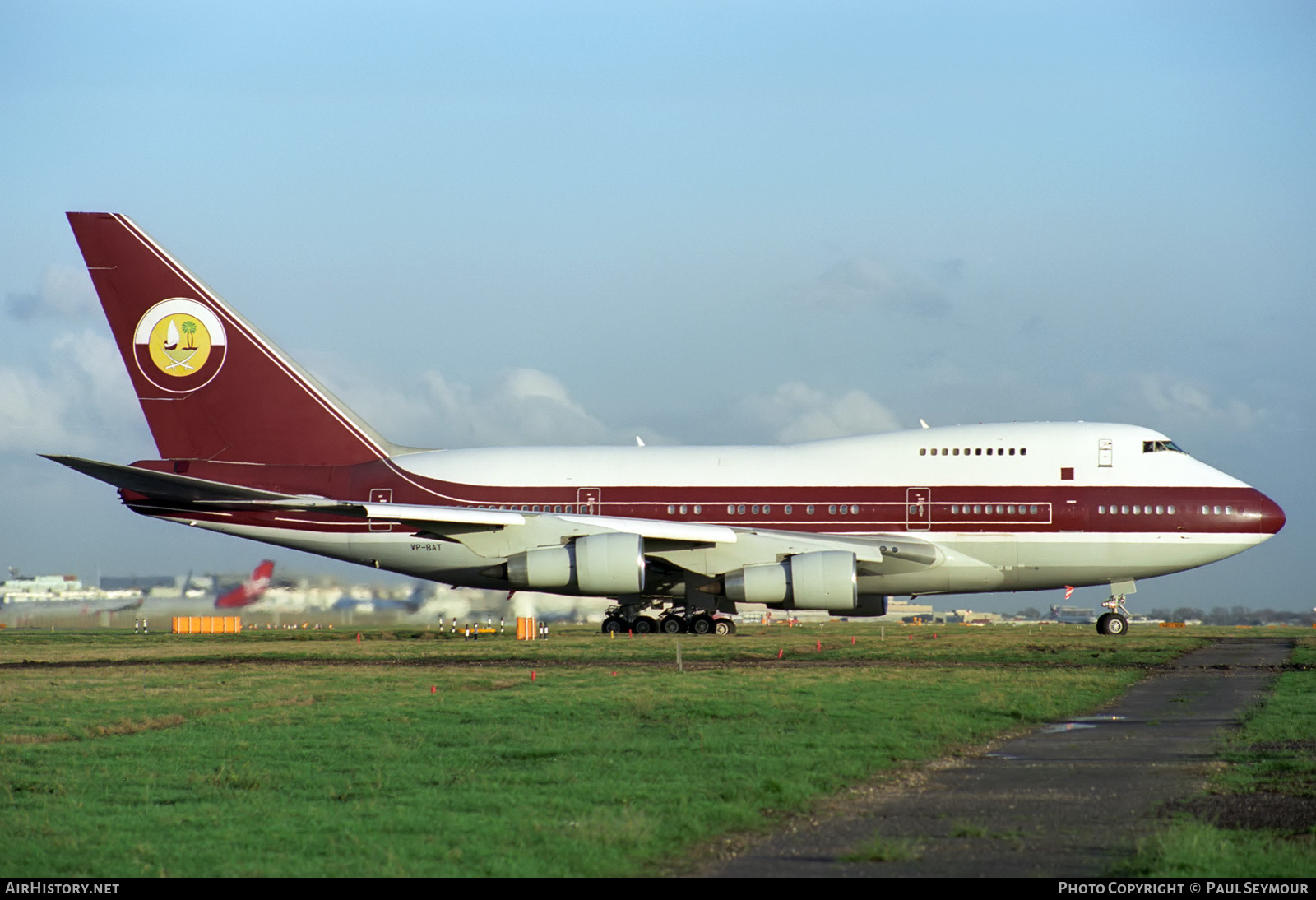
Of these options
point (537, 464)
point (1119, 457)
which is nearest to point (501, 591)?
point (537, 464)

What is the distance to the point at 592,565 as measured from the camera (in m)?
31.0

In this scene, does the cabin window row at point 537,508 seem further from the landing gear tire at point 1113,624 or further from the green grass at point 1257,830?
the green grass at point 1257,830

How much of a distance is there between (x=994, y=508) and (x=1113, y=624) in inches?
225

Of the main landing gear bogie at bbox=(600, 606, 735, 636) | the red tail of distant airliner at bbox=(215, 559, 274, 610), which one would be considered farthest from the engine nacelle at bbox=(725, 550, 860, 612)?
the red tail of distant airliner at bbox=(215, 559, 274, 610)

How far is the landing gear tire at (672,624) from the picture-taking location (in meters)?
35.1

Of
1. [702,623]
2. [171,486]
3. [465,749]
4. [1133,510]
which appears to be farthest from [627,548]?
[465,749]

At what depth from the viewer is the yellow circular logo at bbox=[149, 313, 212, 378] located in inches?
1380

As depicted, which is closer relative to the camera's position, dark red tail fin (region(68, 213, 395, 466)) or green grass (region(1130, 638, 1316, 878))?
green grass (region(1130, 638, 1316, 878))

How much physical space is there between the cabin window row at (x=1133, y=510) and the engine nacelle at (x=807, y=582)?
6.73 m

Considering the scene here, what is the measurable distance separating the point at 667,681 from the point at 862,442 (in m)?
15.1

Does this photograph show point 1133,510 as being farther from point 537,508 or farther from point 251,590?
point 251,590

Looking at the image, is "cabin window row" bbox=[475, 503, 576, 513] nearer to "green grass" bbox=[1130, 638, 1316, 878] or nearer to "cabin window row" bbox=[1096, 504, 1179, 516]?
"cabin window row" bbox=[1096, 504, 1179, 516]

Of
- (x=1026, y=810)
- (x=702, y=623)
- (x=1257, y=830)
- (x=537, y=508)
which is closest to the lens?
(x=1257, y=830)

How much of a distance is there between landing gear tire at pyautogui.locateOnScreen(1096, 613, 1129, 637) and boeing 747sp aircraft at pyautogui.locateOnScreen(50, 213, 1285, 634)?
5 cm
